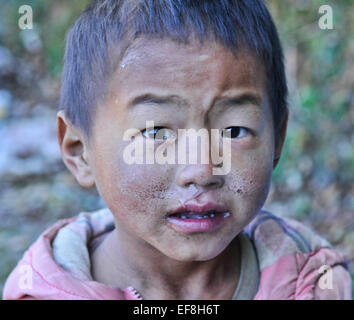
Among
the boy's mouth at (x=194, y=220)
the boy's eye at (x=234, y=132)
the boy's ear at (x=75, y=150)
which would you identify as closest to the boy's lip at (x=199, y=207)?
the boy's mouth at (x=194, y=220)

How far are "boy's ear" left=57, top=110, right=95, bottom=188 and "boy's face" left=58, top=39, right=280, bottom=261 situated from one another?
0.39 feet

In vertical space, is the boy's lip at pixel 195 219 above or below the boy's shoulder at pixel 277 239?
above

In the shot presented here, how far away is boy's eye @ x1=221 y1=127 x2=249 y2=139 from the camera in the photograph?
1.20m

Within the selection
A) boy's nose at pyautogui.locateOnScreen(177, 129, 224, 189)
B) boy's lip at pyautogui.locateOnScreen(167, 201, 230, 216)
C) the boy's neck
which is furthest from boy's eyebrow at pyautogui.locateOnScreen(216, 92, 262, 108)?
the boy's neck

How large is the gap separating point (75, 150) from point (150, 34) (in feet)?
1.46

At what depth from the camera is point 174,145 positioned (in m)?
1.16

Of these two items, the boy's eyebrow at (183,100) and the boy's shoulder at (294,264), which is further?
the boy's shoulder at (294,264)

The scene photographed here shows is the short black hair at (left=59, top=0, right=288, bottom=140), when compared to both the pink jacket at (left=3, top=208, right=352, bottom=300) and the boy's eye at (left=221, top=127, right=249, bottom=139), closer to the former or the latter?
the boy's eye at (left=221, top=127, right=249, bottom=139)

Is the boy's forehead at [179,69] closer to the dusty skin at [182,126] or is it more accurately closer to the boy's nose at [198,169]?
the dusty skin at [182,126]

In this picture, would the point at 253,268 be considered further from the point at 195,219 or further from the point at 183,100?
the point at 183,100

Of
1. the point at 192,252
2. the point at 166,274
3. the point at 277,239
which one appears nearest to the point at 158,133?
the point at 192,252

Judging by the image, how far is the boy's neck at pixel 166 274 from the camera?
1428 millimetres

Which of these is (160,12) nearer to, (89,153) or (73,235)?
(89,153)

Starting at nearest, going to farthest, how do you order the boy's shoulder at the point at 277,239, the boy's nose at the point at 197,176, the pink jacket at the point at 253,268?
the boy's nose at the point at 197,176 → the pink jacket at the point at 253,268 → the boy's shoulder at the point at 277,239
